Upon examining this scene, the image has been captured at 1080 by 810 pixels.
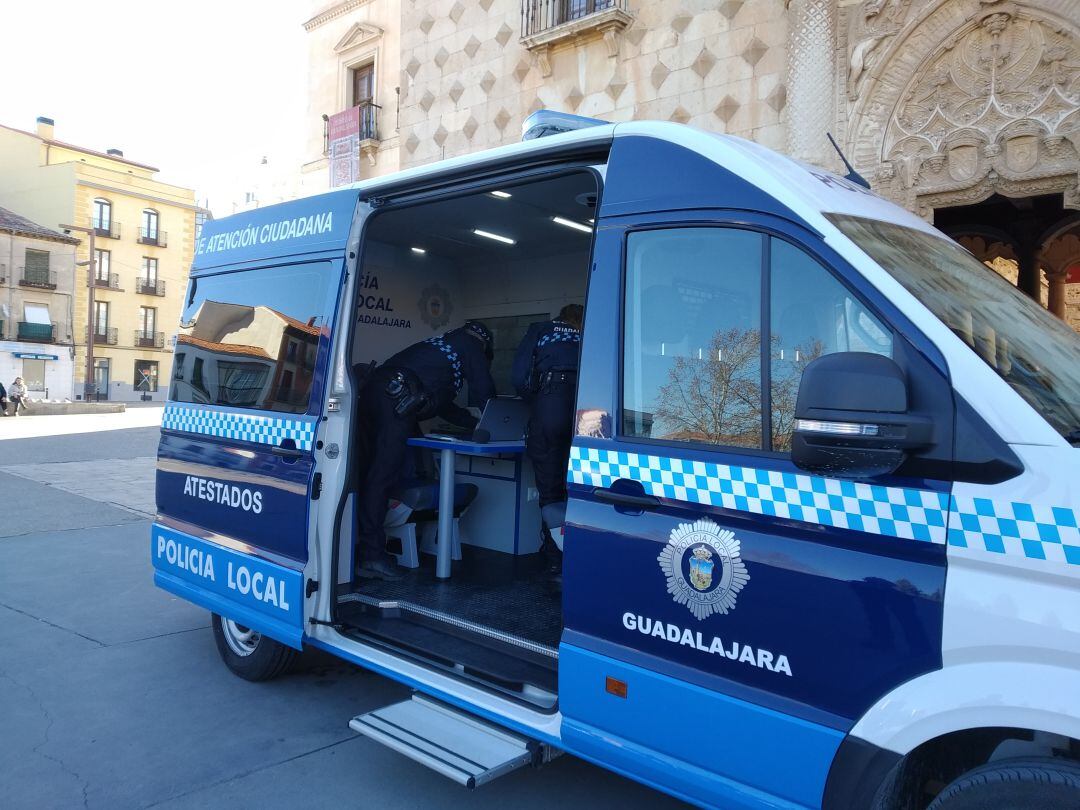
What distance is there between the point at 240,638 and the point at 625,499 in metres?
3.05

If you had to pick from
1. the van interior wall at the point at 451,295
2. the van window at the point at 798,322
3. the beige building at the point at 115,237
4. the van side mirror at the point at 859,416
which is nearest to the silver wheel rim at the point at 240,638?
the van interior wall at the point at 451,295

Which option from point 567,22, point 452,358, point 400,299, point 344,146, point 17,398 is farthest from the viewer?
point 17,398

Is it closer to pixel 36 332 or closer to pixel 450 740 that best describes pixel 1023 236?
pixel 450 740

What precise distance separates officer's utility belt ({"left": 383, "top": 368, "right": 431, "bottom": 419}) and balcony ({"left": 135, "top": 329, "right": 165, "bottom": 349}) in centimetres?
5017

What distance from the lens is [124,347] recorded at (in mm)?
48688

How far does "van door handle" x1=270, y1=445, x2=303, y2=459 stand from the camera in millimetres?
3917

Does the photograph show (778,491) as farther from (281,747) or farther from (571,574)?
(281,747)

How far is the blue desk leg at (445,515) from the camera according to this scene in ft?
16.3

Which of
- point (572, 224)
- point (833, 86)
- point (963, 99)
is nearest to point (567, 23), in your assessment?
point (833, 86)

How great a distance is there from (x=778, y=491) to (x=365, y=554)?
10.7 feet

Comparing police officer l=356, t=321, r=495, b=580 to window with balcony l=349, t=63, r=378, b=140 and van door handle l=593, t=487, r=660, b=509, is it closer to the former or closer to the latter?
van door handle l=593, t=487, r=660, b=509

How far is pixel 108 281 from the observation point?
4816 centimetres

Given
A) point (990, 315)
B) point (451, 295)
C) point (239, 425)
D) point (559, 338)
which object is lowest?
point (239, 425)

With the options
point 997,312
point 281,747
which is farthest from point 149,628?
point 997,312
